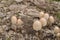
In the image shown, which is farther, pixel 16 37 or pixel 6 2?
pixel 6 2

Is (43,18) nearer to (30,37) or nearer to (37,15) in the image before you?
(30,37)

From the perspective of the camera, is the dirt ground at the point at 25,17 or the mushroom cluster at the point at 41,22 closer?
the mushroom cluster at the point at 41,22

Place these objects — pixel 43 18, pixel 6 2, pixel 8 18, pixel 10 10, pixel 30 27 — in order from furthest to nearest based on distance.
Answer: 1. pixel 6 2
2. pixel 10 10
3. pixel 8 18
4. pixel 30 27
5. pixel 43 18

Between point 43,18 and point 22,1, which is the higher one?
point 43,18

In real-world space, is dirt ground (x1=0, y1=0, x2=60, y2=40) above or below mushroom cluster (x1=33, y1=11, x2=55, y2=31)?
below

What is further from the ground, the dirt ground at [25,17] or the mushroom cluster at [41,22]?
the mushroom cluster at [41,22]

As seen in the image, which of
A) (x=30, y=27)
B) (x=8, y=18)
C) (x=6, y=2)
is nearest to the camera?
(x=30, y=27)

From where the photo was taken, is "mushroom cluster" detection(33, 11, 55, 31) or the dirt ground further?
the dirt ground

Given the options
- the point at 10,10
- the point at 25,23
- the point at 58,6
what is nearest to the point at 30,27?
the point at 25,23
